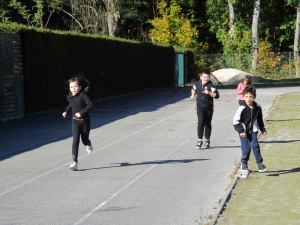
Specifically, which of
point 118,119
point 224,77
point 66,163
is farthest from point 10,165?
point 224,77

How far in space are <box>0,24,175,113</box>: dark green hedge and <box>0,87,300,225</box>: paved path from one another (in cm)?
331

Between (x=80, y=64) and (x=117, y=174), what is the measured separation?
16.9m

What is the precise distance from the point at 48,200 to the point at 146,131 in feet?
28.9

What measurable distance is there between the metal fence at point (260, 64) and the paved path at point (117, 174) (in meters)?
37.8

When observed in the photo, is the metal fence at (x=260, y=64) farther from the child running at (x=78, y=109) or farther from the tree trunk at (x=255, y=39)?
the child running at (x=78, y=109)

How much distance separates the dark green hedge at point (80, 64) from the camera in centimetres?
2298

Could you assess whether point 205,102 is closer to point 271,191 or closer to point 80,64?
point 271,191

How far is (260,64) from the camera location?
191ft

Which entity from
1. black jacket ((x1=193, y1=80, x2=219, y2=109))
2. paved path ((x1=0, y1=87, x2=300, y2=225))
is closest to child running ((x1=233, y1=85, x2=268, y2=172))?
paved path ((x1=0, y1=87, x2=300, y2=225))

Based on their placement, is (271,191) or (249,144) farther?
(249,144)

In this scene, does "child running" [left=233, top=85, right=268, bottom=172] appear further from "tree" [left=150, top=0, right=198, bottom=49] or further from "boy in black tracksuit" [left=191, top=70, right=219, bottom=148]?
"tree" [left=150, top=0, right=198, bottom=49]

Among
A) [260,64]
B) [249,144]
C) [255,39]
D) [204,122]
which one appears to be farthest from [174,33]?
[249,144]

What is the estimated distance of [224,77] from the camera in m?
50.9

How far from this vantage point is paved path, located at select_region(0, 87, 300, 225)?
844cm
